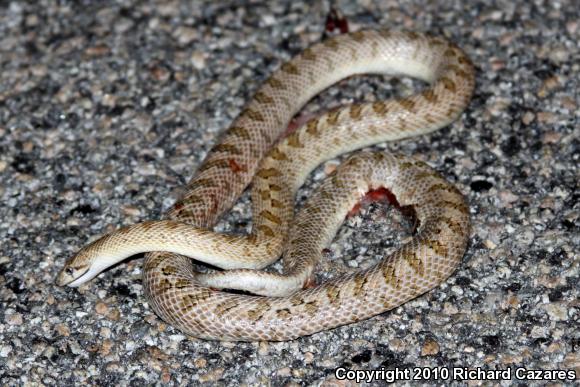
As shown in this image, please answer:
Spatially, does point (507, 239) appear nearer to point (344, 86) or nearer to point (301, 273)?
point (301, 273)

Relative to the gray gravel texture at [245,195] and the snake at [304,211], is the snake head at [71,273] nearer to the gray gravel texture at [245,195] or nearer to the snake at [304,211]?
the snake at [304,211]

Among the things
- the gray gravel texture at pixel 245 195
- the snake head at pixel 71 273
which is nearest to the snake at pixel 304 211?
the snake head at pixel 71 273

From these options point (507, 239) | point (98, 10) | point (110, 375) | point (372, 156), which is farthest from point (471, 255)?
point (98, 10)

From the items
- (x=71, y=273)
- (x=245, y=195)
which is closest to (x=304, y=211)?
(x=245, y=195)

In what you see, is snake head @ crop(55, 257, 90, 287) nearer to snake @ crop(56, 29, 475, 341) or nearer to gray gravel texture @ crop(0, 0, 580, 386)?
snake @ crop(56, 29, 475, 341)

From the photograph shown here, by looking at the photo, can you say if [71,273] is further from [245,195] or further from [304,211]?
[304,211]

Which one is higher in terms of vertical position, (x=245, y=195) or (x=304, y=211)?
(x=304, y=211)

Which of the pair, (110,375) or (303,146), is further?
(303,146)
